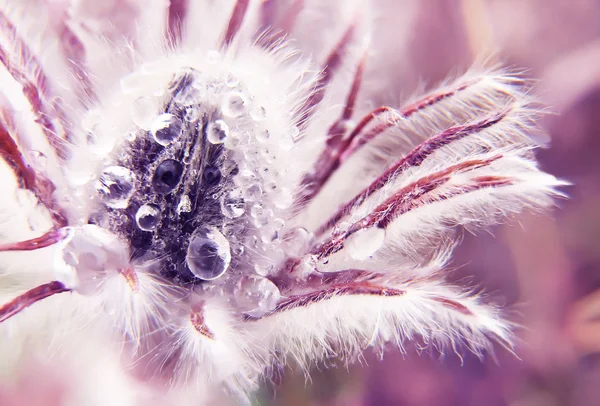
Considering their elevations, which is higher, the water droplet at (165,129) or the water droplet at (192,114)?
the water droplet at (192,114)

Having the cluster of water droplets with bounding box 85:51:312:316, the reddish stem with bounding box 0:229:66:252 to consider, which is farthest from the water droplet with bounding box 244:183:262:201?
the reddish stem with bounding box 0:229:66:252

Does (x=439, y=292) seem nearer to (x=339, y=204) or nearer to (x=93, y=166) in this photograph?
(x=339, y=204)

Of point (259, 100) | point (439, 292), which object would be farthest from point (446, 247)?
point (259, 100)

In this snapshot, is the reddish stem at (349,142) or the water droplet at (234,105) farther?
the reddish stem at (349,142)

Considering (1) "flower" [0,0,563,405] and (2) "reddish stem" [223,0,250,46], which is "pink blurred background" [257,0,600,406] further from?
(2) "reddish stem" [223,0,250,46]

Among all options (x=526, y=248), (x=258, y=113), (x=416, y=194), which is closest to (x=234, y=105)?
(x=258, y=113)

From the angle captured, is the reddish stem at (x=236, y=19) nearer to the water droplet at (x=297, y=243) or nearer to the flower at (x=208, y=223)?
the flower at (x=208, y=223)

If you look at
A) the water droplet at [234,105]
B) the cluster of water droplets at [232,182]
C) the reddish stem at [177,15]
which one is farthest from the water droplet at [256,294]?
the reddish stem at [177,15]
